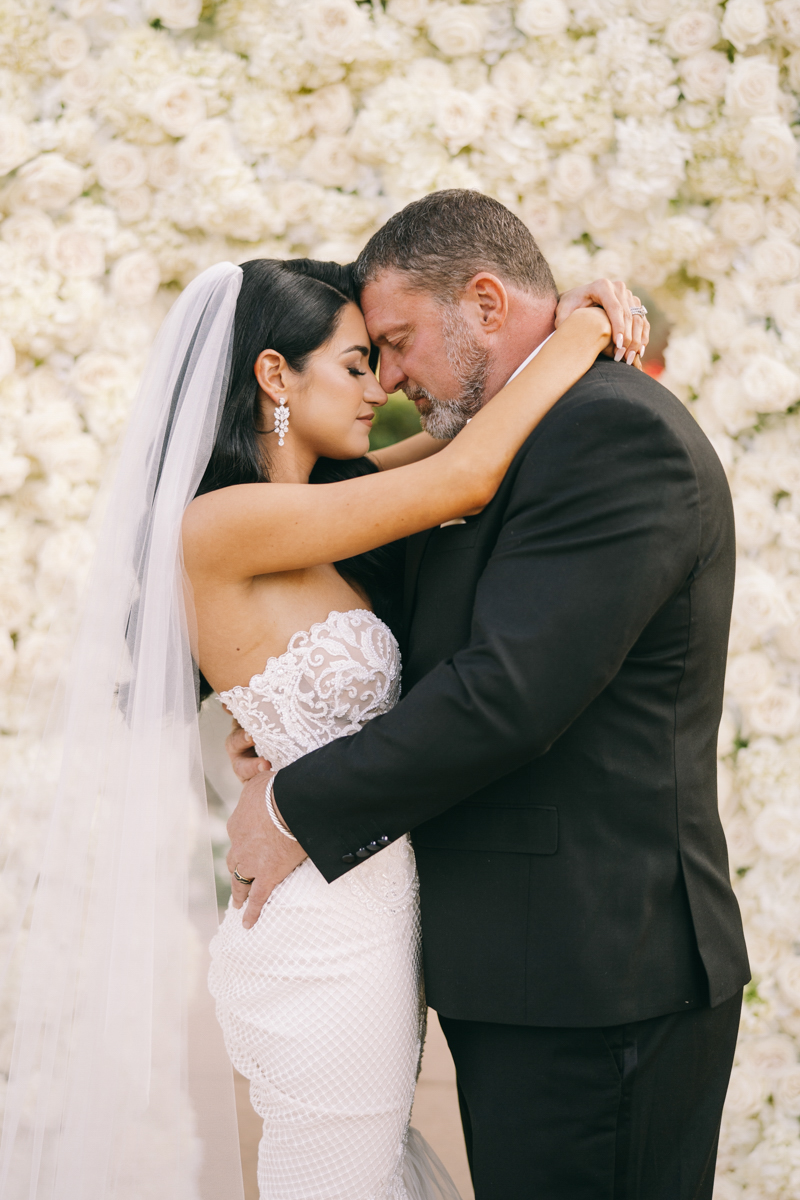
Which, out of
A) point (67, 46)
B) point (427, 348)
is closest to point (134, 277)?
point (67, 46)

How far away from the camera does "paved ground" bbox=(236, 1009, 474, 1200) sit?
3469mm

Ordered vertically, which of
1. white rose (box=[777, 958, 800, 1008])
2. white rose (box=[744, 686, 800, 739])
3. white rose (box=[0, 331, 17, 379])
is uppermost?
white rose (box=[0, 331, 17, 379])

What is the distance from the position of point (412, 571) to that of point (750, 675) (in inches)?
50.4

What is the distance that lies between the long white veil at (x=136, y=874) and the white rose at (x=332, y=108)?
0.89m

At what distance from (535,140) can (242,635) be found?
1.76 m

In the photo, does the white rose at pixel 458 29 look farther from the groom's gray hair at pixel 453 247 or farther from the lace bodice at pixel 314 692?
the lace bodice at pixel 314 692

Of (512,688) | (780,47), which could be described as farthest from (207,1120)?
(780,47)

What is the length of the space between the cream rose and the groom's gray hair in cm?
88

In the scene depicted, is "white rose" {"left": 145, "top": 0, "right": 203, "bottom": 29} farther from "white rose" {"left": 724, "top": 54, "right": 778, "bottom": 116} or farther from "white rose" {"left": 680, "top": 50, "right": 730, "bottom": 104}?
"white rose" {"left": 724, "top": 54, "right": 778, "bottom": 116}

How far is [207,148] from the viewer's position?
2.80 m

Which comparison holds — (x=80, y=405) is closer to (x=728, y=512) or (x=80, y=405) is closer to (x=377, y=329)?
(x=377, y=329)

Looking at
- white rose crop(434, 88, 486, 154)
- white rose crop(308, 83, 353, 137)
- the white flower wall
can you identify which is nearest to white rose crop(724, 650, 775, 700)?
the white flower wall

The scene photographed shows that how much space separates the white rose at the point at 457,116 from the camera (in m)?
2.78

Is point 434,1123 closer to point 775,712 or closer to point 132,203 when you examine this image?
point 775,712
